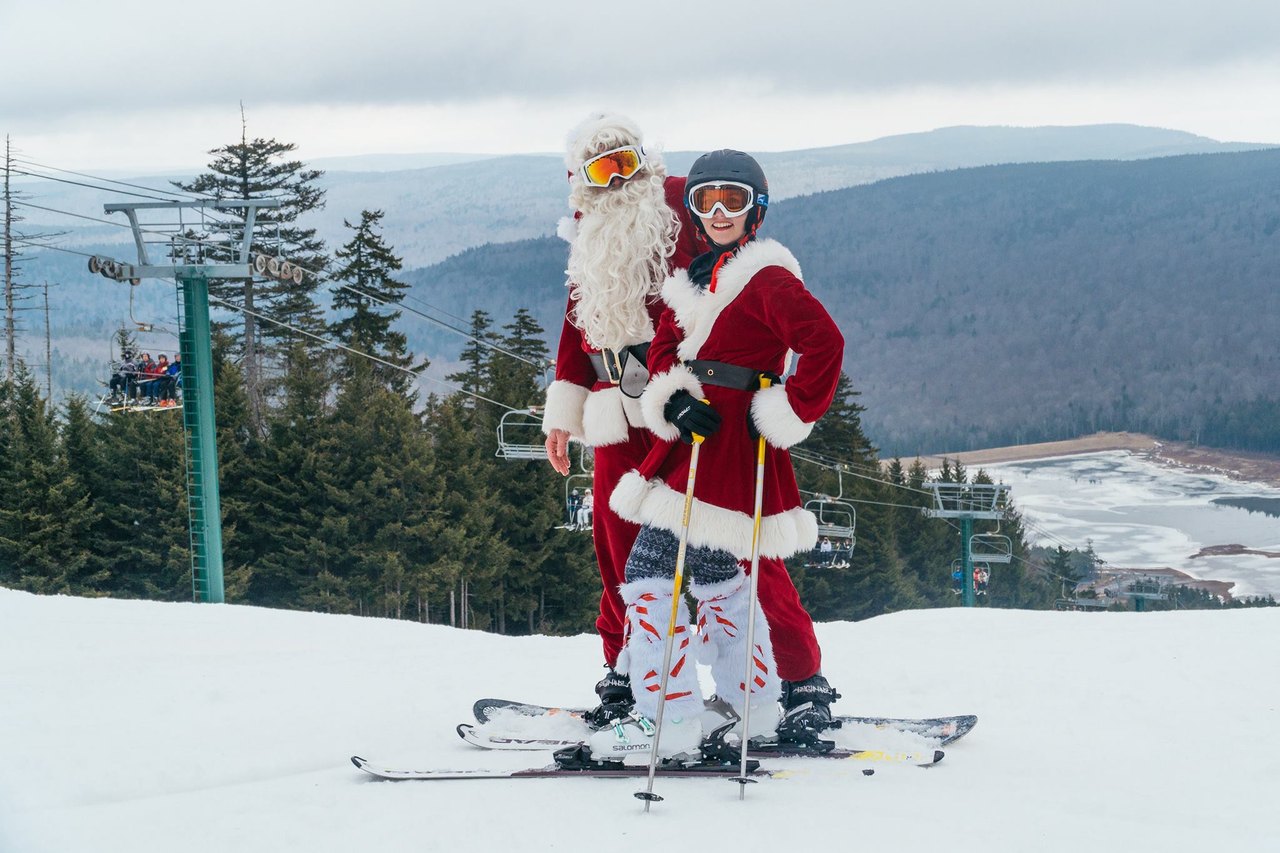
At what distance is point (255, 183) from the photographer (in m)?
52.8

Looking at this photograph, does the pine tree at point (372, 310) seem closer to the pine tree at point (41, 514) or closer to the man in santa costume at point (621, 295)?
the pine tree at point (41, 514)

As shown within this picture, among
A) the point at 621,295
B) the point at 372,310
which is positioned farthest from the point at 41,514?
the point at 621,295

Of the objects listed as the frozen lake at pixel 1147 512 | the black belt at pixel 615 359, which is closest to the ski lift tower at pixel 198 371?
the black belt at pixel 615 359

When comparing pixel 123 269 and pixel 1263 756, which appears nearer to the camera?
pixel 1263 756

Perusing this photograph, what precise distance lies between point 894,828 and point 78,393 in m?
38.7

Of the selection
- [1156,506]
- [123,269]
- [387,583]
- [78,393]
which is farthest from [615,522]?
[1156,506]

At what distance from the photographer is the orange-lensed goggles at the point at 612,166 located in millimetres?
4559

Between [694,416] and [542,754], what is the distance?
4.36 feet

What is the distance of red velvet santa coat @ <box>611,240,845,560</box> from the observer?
4.00 metres

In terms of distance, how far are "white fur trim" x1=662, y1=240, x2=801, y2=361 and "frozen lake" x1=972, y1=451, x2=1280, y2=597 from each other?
14488 centimetres

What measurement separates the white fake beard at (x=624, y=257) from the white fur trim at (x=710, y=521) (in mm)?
600

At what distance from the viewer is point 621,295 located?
454cm

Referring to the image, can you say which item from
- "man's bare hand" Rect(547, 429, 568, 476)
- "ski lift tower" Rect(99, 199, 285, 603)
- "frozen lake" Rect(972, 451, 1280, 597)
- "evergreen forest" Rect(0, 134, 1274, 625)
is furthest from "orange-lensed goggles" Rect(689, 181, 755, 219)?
"frozen lake" Rect(972, 451, 1280, 597)

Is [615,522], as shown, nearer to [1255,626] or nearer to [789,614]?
[789,614]
